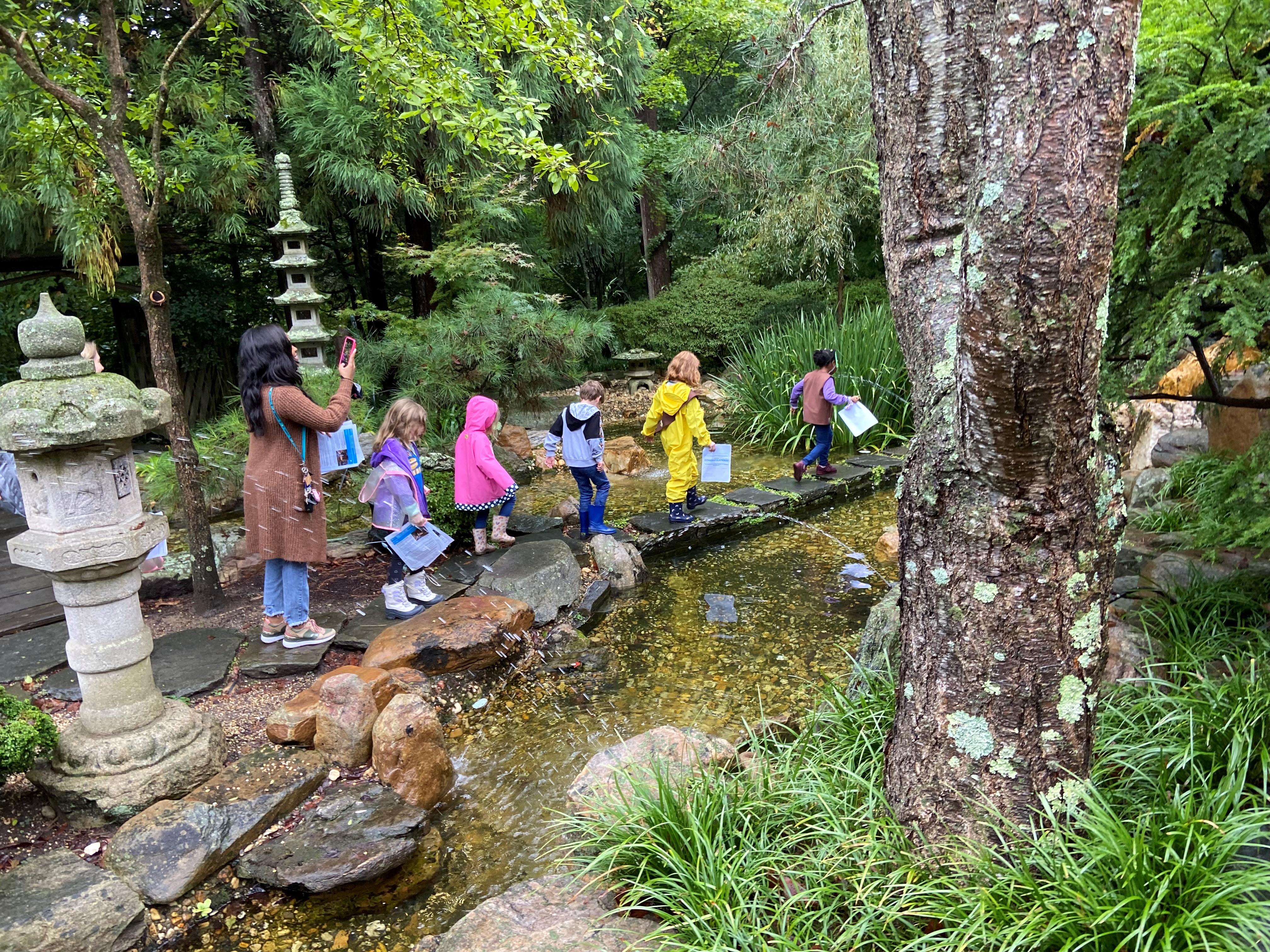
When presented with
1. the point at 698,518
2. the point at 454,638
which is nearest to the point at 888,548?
the point at 698,518

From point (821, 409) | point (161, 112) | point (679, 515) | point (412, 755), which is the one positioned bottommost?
point (412, 755)

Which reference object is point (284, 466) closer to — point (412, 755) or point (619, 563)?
point (412, 755)

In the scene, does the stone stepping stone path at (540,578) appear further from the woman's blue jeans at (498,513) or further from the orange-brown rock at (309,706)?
the orange-brown rock at (309,706)

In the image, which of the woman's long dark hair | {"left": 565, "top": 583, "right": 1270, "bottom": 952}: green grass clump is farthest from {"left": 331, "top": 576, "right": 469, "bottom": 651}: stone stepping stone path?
{"left": 565, "top": 583, "right": 1270, "bottom": 952}: green grass clump

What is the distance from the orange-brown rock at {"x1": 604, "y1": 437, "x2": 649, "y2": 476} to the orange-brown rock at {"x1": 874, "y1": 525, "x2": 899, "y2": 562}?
10.2ft

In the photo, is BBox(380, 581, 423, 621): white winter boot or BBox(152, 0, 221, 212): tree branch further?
BBox(380, 581, 423, 621): white winter boot

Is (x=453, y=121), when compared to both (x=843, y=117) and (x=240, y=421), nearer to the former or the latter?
(x=240, y=421)

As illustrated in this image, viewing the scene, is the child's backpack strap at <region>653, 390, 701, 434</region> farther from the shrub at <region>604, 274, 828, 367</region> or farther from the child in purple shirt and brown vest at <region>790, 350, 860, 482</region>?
the shrub at <region>604, 274, 828, 367</region>

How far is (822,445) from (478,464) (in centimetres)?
331

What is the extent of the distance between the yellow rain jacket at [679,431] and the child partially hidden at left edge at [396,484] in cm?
200

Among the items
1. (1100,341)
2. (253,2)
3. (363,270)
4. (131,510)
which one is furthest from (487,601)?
(363,270)

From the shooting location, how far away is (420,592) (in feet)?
15.1

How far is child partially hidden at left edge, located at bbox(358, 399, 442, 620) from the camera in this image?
14.4 feet

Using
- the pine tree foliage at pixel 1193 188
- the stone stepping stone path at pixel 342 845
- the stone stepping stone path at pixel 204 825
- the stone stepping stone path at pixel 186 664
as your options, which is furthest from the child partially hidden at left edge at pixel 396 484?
the pine tree foliage at pixel 1193 188
